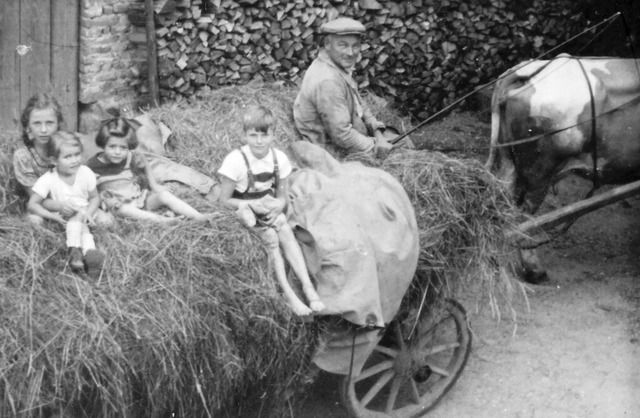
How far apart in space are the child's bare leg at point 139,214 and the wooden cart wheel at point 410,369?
52.5 inches

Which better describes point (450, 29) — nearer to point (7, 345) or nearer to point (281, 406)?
point (281, 406)

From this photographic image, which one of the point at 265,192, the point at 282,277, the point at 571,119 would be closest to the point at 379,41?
the point at 571,119

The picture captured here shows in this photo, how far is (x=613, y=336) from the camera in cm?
692

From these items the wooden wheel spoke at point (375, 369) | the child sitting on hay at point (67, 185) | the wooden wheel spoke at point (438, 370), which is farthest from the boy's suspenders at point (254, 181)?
the wooden wheel spoke at point (438, 370)

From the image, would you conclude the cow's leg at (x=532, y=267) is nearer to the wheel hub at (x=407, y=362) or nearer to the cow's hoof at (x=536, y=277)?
the cow's hoof at (x=536, y=277)

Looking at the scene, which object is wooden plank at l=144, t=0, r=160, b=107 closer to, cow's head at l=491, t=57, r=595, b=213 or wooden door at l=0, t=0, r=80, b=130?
wooden door at l=0, t=0, r=80, b=130

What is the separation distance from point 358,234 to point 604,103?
2.70 meters

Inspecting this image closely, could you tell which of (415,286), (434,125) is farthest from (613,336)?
(434,125)

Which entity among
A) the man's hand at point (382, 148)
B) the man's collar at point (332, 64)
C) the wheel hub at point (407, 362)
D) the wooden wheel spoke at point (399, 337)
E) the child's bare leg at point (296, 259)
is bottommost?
the wheel hub at point (407, 362)

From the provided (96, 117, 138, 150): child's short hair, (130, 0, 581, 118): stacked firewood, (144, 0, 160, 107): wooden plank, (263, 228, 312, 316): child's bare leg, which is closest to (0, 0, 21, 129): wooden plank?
(144, 0, 160, 107): wooden plank

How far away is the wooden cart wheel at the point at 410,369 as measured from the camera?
5668 mm

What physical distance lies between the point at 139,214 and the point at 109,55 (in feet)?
10.9

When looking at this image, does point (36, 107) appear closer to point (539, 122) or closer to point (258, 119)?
point (258, 119)

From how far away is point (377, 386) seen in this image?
571 cm
